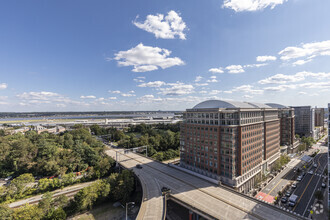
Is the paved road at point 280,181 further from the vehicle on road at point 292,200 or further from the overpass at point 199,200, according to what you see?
the overpass at point 199,200

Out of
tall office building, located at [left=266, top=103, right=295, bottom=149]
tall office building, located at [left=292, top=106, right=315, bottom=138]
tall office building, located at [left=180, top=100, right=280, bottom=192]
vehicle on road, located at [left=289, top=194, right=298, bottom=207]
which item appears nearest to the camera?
vehicle on road, located at [left=289, top=194, right=298, bottom=207]

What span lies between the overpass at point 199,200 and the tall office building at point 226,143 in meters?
7.54

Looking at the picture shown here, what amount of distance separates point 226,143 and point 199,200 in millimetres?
23302

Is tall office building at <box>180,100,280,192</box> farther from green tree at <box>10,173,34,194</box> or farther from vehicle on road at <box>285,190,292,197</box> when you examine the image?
green tree at <box>10,173,34,194</box>

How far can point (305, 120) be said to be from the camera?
152m

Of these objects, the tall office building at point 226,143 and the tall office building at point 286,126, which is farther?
the tall office building at point 286,126

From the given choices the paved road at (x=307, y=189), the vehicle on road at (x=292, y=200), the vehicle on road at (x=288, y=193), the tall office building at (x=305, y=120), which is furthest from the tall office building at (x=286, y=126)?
the vehicle on road at (x=292, y=200)

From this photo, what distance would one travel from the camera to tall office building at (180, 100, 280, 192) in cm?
5862

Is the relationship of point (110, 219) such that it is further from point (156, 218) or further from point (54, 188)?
point (54, 188)

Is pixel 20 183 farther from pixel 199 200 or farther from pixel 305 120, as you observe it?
pixel 305 120

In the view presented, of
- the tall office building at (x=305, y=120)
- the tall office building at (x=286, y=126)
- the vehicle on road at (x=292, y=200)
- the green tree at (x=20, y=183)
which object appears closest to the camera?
the vehicle on road at (x=292, y=200)

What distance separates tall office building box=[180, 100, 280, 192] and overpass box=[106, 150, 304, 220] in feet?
24.7

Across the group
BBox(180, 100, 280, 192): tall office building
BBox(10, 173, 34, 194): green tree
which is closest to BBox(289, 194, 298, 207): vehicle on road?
BBox(180, 100, 280, 192): tall office building

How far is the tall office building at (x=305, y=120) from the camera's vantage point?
149125 mm
